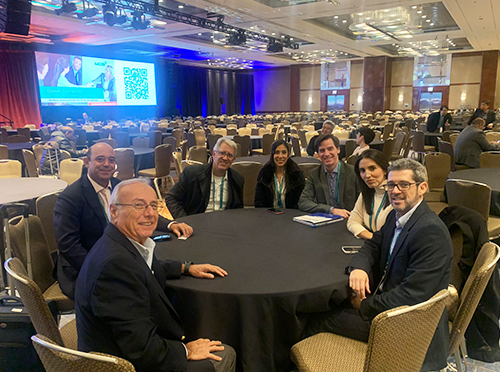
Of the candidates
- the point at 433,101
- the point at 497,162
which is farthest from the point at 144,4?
the point at 433,101

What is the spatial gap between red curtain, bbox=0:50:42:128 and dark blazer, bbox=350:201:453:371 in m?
16.2

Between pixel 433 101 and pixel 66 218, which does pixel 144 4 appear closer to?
pixel 66 218

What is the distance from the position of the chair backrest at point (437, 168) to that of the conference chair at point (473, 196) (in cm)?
134

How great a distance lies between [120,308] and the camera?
1328mm

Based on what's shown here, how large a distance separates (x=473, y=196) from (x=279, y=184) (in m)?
1.62

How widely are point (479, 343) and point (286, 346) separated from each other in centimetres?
128

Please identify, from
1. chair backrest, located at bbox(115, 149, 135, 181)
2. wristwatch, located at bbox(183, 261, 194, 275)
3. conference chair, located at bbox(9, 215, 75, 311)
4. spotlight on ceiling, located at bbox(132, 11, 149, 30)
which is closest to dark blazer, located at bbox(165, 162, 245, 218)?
conference chair, located at bbox(9, 215, 75, 311)

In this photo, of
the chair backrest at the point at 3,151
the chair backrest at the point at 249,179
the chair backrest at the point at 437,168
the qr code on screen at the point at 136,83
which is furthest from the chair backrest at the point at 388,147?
the qr code on screen at the point at 136,83

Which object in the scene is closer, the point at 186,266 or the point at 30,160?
the point at 186,266

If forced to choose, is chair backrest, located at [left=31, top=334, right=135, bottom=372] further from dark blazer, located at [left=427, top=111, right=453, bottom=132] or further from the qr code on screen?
the qr code on screen

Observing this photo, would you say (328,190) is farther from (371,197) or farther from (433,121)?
(433,121)

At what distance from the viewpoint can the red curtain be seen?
14328 mm

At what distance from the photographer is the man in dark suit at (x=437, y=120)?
10438mm

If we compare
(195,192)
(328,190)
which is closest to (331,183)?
(328,190)
